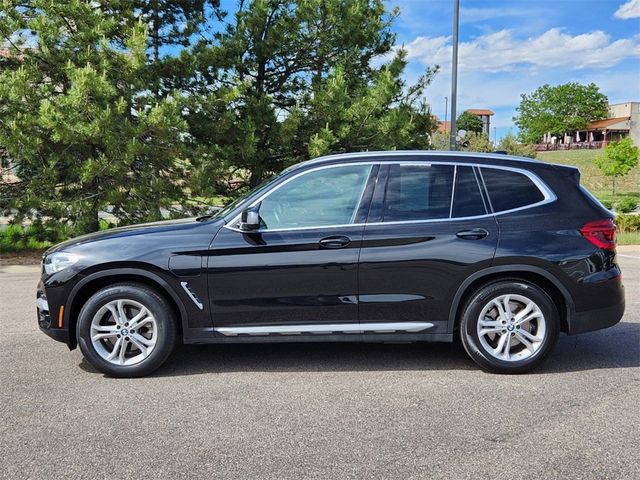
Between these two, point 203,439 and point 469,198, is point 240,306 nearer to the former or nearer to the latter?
point 203,439

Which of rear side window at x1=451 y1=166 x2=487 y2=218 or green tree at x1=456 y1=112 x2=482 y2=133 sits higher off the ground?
green tree at x1=456 y1=112 x2=482 y2=133

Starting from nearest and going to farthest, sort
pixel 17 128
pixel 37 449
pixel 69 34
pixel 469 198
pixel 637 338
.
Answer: pixel 37 449 → pixel 469 198 → pixel 637 338 → pixel 17 128 → pixel 69 34

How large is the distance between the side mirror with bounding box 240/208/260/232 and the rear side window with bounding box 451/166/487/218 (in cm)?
157

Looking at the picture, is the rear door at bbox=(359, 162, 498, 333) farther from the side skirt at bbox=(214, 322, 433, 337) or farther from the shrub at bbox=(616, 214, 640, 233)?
the shrub at bbox=(616, 214, 640, 233)

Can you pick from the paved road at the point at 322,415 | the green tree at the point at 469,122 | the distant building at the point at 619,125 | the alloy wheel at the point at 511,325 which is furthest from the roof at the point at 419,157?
the green tree at the point at 469,122

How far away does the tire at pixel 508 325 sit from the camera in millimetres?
4695

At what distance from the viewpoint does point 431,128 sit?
590 inches

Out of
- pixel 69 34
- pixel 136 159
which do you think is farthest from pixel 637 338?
pixel 69 34

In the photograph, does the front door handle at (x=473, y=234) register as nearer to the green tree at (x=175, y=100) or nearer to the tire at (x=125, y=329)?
the tire at (x=125, y=329)

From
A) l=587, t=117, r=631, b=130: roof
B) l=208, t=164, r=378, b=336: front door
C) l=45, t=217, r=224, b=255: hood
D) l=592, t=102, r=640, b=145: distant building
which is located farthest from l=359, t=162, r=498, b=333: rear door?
l=587, t=117, r=631, b=130: roof

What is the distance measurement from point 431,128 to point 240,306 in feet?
37.3

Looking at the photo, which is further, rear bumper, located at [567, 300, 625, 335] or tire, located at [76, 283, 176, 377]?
rear bumper, located at [567, 300, 625, 335]

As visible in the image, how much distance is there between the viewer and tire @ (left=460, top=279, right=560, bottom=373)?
4.70 metres

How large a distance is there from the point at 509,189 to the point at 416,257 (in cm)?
101
